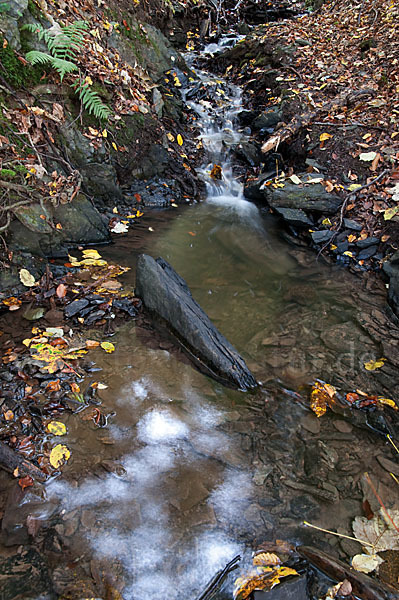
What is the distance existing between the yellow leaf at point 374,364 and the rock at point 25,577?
3131 mm

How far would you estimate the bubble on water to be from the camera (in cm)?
260

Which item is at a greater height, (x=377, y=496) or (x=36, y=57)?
(x=36, y=57)

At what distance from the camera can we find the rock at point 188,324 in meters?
3.17

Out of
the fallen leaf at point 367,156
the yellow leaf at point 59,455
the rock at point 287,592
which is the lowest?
the rock at point 287,592

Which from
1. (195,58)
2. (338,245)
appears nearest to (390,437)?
(338,245)

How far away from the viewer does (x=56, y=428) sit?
251cm

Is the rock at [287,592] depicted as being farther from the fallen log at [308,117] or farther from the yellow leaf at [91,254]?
the fallen log at [308,117]

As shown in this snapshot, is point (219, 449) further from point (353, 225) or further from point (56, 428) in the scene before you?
point (353, 225)

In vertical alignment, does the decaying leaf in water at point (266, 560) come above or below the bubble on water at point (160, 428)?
below

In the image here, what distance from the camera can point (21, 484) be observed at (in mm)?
2129

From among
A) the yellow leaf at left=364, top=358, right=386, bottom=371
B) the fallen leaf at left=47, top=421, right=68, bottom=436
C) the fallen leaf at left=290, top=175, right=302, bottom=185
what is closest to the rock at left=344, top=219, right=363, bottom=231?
the fallen leaf at left=290, top=175, right=302, bottom=185

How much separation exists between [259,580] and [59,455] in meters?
1.47

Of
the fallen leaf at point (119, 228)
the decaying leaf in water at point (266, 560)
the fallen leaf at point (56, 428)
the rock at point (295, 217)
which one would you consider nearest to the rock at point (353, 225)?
the rock at point (295, 217)

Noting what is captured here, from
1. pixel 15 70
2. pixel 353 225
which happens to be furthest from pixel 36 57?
pixel 353 225
